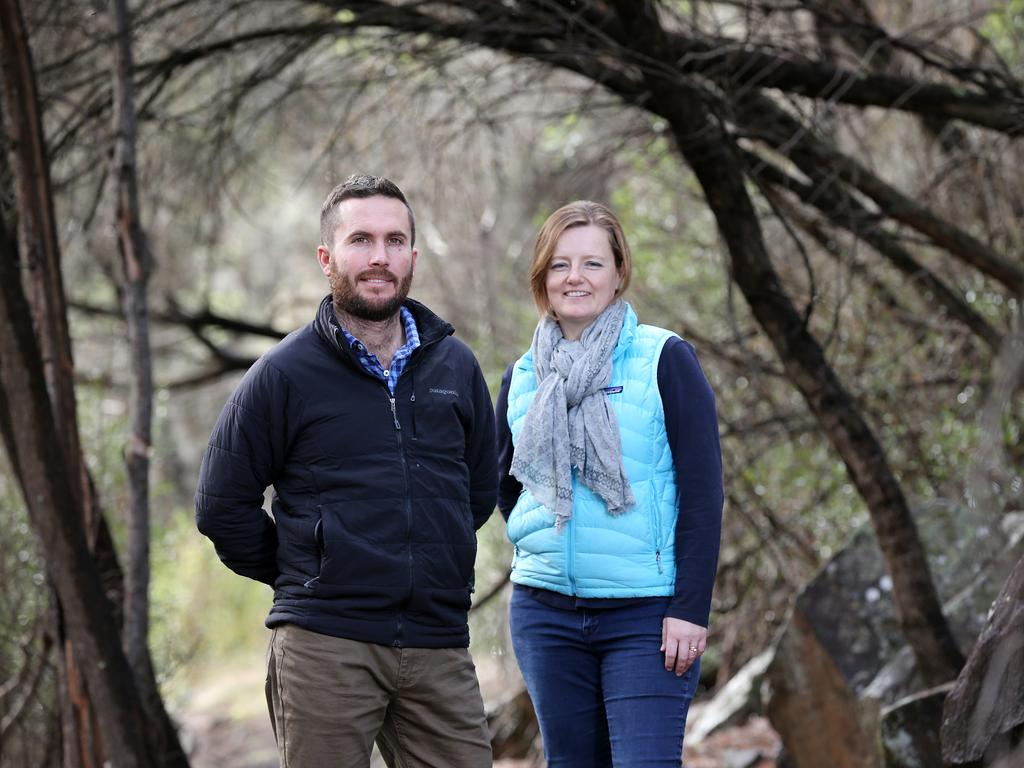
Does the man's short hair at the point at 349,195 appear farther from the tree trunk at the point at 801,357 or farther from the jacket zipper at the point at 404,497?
the tree trunk at the point at 801,357

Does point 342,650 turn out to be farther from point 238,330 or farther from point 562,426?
point 238,330

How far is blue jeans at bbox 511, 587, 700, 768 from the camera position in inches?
119

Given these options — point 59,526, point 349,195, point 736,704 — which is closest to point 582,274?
point 349,195

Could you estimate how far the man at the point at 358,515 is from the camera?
2.89 metres

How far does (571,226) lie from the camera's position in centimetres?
335

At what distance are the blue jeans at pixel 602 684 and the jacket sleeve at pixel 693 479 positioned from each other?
10cm

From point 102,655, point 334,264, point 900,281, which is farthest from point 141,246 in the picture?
point 900,281

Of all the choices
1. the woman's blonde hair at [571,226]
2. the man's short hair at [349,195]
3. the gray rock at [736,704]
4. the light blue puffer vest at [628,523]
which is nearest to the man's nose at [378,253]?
the man's short hair at [349,195]

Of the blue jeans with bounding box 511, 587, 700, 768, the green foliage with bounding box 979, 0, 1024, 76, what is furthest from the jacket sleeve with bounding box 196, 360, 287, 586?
the green foliage with bounding box 979, 0, 1024, 76

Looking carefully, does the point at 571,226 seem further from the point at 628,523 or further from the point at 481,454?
the point at 628,523

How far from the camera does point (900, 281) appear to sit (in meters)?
7.55

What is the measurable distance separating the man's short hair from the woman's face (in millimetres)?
446

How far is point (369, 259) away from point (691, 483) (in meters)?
0.98

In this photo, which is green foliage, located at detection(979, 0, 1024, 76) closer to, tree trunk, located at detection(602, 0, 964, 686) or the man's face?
tree trunk, located at detection(602, 0, 964, 686)
